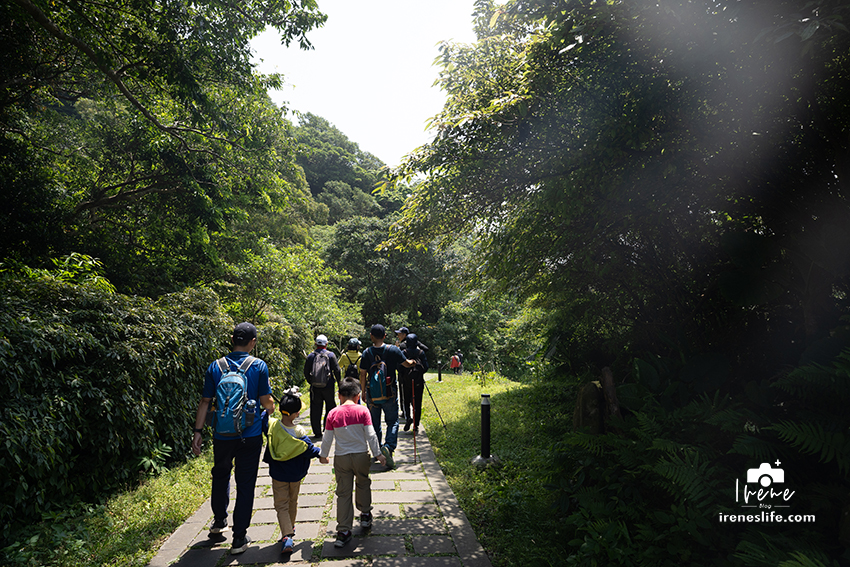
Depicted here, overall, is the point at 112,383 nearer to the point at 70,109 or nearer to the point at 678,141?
the point at 678,141

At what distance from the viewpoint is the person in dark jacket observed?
11.4 ft

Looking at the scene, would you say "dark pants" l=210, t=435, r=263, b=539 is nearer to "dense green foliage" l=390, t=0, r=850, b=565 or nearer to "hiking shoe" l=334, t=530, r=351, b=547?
"hiking shoe" l=334, t=530, r=351, b=547

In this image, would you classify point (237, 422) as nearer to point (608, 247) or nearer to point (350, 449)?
point (350, 449)

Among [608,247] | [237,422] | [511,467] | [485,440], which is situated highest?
[608,247]

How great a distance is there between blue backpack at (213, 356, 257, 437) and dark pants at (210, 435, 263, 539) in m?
0.14

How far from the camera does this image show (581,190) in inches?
164

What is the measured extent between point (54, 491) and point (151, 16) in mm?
6963

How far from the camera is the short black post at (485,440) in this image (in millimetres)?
5574

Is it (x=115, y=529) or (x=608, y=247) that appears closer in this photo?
(x=115, y=529)

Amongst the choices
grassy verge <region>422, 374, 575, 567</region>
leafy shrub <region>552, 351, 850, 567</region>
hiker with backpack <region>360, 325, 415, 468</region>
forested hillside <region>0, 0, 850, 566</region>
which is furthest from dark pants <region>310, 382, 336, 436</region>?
leafy shrub <region>552, 351, 850, 567</region>

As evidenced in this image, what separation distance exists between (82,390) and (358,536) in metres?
3.01

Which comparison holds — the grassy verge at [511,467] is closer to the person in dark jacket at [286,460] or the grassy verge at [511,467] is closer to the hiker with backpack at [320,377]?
the person in dark jacket at [286,460]

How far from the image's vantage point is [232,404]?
11.3 ft

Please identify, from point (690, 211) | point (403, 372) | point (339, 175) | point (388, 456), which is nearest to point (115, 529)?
point (388, 456)
